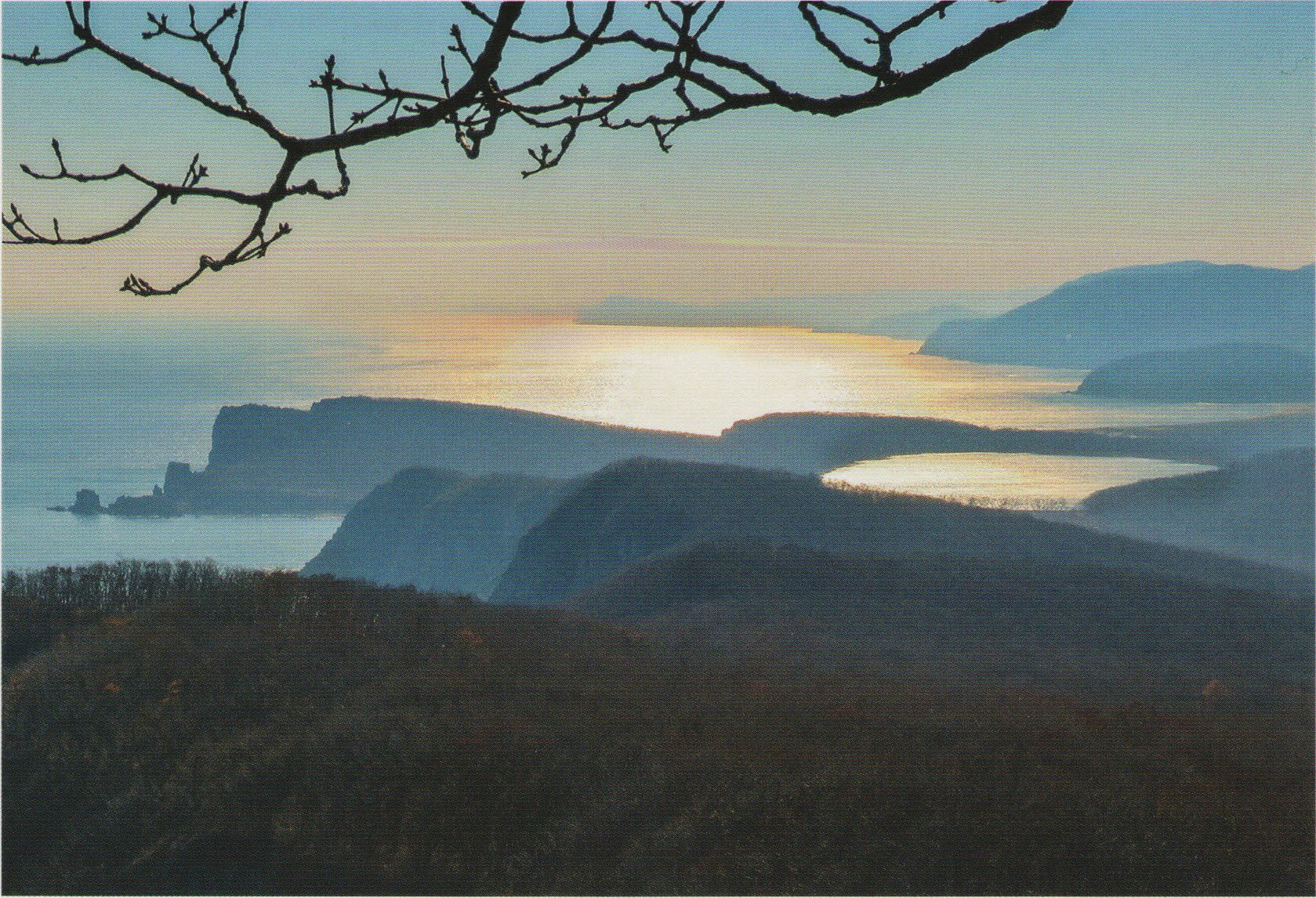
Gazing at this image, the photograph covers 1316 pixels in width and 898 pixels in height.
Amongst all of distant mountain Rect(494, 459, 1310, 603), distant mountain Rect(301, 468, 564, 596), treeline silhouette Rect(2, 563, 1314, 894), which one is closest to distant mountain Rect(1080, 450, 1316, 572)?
distant mountain Rect(494, 459, 1310, 603)

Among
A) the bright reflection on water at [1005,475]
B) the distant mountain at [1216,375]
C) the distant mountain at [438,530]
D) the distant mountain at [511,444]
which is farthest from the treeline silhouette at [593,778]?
the distant mountain at [1216,375]

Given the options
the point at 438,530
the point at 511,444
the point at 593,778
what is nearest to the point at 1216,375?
the point at 511,444

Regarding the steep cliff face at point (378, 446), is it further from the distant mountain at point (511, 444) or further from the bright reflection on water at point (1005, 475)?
the bright reflection on water at point (1005, 475)

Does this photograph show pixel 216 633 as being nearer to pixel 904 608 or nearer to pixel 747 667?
pixel 747 667

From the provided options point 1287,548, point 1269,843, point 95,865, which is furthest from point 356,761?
point 1287,548

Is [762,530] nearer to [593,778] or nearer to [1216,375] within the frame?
[593,778]

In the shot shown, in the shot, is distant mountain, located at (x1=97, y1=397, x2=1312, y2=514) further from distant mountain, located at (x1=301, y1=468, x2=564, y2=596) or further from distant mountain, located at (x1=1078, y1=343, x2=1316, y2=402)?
distant mountain, located at (x1=1078, y1=343, x2=1316, y2=402)
